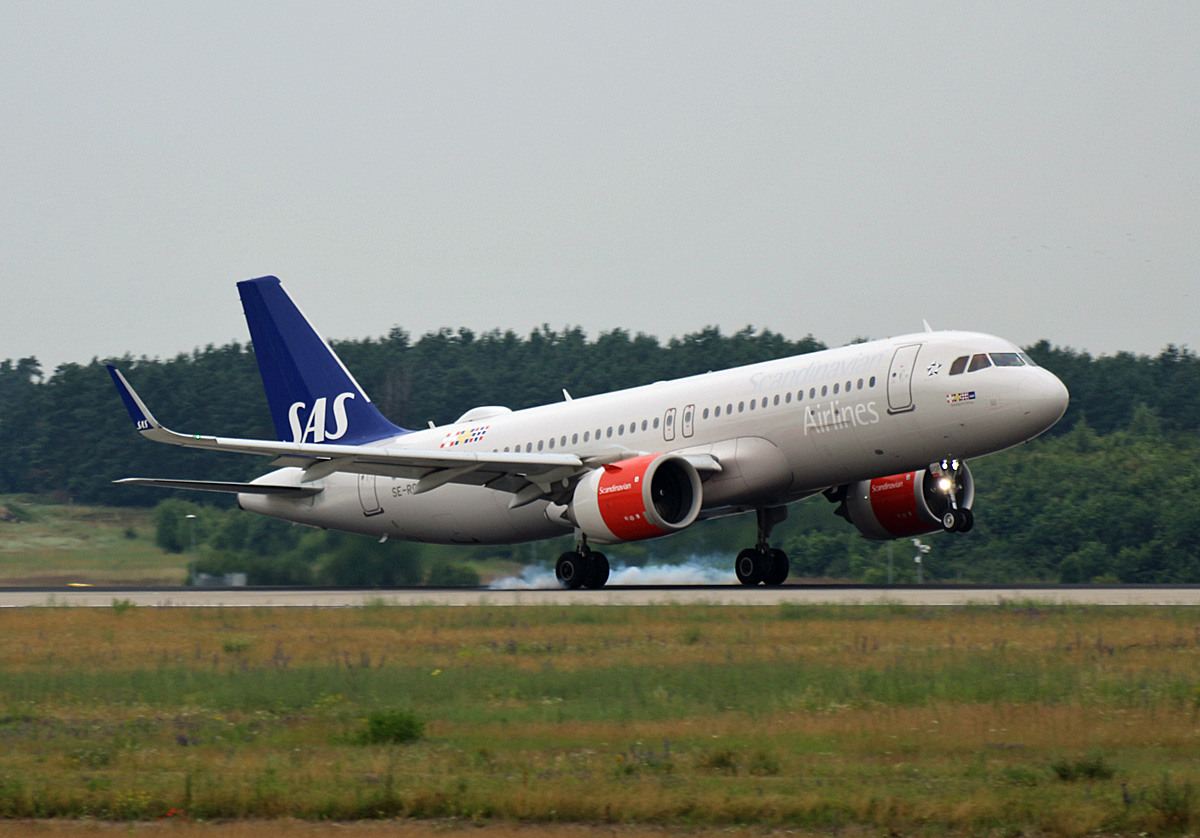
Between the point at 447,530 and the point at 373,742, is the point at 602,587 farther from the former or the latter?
the point at 373,742

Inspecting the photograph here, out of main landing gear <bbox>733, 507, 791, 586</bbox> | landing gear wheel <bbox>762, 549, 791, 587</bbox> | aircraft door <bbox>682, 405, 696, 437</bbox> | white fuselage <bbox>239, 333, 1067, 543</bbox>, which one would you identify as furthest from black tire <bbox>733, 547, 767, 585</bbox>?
aircraft door <bbox>682, 405, 696, 437</bbox>

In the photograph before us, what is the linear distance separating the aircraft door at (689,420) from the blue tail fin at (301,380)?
30.5 feet

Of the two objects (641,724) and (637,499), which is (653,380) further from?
(641,724)

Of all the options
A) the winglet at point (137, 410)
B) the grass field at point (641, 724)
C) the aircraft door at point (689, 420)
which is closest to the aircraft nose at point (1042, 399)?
the grass field at point (641, 724)

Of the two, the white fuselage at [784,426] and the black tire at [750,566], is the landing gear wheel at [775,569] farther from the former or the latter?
the white fuselage at [784,426]

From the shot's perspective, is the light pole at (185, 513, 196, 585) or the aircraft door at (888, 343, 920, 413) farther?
the light pole at (185, 513, 196, 585)

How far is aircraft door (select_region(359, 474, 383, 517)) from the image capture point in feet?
111

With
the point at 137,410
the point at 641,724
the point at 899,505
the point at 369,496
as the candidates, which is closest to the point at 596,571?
the point at 899,505

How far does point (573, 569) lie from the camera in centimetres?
2950

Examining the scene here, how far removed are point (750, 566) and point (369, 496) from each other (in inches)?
352

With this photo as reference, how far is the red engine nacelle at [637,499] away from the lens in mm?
26578

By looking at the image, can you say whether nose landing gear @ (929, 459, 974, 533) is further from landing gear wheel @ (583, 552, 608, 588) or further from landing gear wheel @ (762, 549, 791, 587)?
landing gear wheel @ (583, 552, 608, 588)

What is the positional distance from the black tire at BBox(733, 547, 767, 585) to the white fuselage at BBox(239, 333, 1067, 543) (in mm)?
1963

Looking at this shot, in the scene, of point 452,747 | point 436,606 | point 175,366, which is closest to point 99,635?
point 436,606
